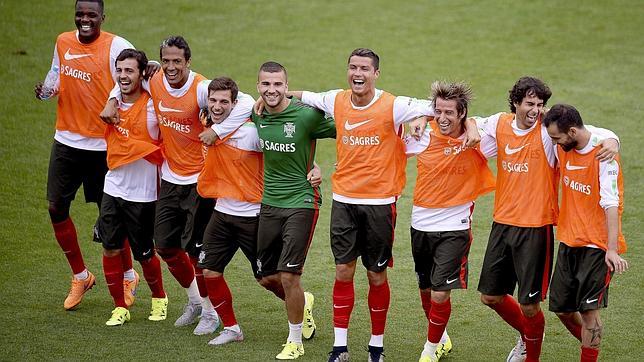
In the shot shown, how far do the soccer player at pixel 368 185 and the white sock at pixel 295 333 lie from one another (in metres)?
0.37

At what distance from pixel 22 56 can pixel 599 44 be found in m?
9.25

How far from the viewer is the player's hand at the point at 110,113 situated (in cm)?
945

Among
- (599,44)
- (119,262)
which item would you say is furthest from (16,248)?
(599,44)

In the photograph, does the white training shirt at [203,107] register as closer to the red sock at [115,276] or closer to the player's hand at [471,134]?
the red sock at [115,276]

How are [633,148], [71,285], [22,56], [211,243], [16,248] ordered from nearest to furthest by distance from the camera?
1. [211,243]
2. [71,285]
3. [16,248]
4. [633,148]
5. [22,56]

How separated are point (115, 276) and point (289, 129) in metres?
2.25

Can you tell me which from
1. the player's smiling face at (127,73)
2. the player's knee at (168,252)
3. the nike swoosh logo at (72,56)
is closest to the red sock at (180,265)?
the player's knee at (168,252)

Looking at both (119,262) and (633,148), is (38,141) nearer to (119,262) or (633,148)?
(119,262)

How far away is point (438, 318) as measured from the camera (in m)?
8.52

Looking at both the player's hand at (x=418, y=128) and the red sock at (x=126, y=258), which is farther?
the red sock at (x=126, y=258)

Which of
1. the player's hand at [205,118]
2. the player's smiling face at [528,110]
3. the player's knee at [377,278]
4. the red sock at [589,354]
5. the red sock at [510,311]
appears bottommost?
the red sock at [589,354]

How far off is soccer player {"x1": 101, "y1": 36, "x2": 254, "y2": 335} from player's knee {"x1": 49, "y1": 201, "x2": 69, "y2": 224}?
3.94ft

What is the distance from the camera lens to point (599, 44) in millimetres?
17781

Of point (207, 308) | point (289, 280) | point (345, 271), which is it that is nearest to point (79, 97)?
point (207, 308)
